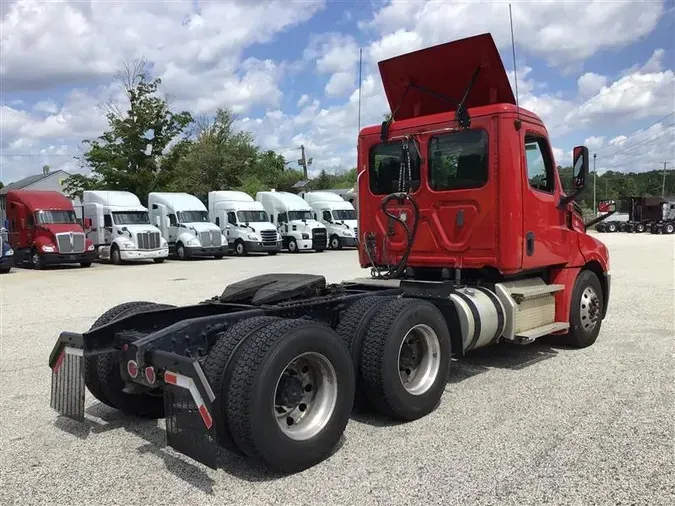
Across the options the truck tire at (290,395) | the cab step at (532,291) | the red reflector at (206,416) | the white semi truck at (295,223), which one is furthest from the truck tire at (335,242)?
the red reflector at (206,416)

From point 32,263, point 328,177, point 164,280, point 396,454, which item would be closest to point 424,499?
point 396,454

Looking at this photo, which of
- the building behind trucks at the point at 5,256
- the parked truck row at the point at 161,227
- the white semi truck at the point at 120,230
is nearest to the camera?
the building behind trucks at the point at 5,256

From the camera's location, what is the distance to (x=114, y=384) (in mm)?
4539

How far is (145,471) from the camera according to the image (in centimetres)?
394

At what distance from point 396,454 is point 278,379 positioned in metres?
1.09

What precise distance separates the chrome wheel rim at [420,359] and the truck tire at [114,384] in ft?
6.64

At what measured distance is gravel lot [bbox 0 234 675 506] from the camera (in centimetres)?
356

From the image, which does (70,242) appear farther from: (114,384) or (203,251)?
(114,384)

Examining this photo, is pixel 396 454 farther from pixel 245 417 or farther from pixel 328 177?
pixel 328 177

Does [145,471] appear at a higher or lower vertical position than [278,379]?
lower

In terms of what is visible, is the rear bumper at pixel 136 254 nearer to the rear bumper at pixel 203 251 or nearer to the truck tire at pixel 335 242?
the rear bumper at pixel 203 251

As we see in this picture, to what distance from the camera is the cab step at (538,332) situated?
6.16m

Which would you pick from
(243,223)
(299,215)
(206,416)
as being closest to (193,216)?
(243,223)

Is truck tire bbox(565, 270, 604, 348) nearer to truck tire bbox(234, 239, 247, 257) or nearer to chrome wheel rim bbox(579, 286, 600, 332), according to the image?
chrome wheel rim bbox(579, 286, 600, 332)
